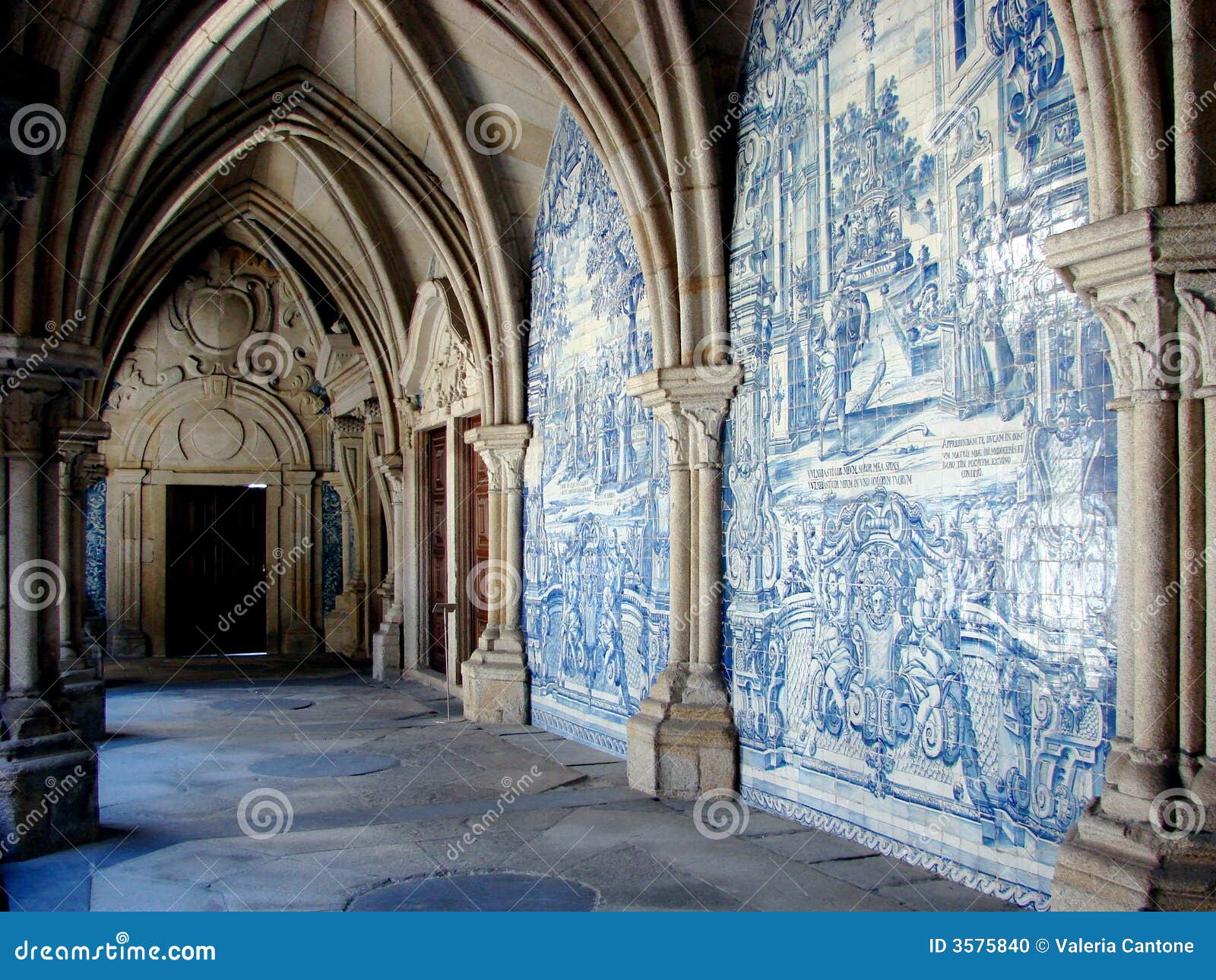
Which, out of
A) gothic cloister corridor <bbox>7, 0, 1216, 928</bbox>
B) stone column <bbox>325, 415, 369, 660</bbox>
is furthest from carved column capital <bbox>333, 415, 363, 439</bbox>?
gothic cloister corridor <bbox>7, 0, 1216, 928</bbox>

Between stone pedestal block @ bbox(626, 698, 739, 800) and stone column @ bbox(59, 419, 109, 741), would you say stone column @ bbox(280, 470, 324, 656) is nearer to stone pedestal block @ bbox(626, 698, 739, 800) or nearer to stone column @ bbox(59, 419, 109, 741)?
stone column @ bbox(59, 419, 109, 741)

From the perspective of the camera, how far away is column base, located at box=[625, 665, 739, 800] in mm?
5434

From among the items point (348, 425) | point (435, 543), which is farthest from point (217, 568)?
point (435, 543)

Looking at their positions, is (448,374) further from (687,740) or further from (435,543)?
(687,740)

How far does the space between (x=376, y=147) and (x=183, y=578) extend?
780 cm

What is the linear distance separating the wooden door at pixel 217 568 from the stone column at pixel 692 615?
975cm

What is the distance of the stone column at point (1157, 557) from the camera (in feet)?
10.1

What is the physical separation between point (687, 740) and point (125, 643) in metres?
9.95

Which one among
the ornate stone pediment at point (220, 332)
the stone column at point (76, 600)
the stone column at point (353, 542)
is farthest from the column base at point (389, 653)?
the ornate stone pediment at point (220, 332)

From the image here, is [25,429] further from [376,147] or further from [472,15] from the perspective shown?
[376,147]

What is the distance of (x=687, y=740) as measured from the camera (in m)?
5.48

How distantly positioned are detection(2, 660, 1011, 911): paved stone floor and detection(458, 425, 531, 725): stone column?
1.36 ft

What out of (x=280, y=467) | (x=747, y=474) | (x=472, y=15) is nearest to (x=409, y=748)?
(x=747, y=474)

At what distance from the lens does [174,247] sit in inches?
447
